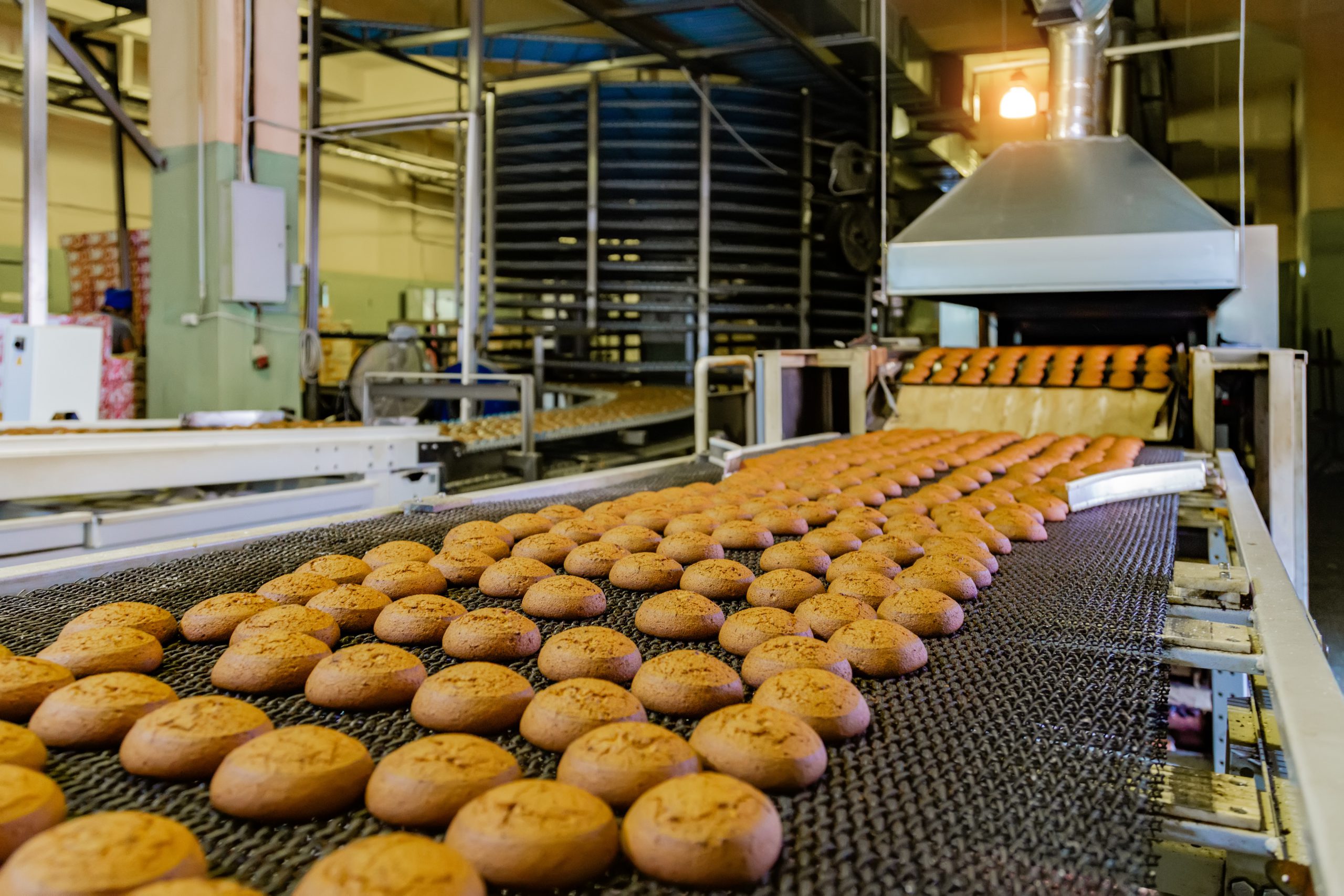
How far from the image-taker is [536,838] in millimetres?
710

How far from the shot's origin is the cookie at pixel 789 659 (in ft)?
3.61

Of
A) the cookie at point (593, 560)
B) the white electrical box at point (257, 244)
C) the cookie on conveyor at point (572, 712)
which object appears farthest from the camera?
the white electrical box at point (257, 244)

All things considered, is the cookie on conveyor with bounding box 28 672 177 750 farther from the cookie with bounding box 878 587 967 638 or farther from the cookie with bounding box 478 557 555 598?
the cookie with bounding box 878 587 967 638

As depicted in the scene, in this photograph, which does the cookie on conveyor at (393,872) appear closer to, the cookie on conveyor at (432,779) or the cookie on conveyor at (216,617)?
the cookie on conveyor at (432,779)

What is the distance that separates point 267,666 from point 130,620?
0.95ft

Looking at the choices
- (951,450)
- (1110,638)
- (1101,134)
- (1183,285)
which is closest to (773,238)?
(1101,134)

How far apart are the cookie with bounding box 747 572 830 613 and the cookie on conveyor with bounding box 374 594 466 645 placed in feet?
1.48

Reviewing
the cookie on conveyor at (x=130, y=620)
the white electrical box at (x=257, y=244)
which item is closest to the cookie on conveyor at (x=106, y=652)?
the cookie on conveyor at (x=130, y=620)

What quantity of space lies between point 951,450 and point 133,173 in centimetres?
1093

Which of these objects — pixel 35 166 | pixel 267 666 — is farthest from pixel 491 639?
pixel 35 166

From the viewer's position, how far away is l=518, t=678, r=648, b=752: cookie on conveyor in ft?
3.07

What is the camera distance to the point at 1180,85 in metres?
8.90

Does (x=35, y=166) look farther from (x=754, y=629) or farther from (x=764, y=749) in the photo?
(x=764, y=749)

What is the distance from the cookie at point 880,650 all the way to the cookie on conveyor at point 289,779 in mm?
588
